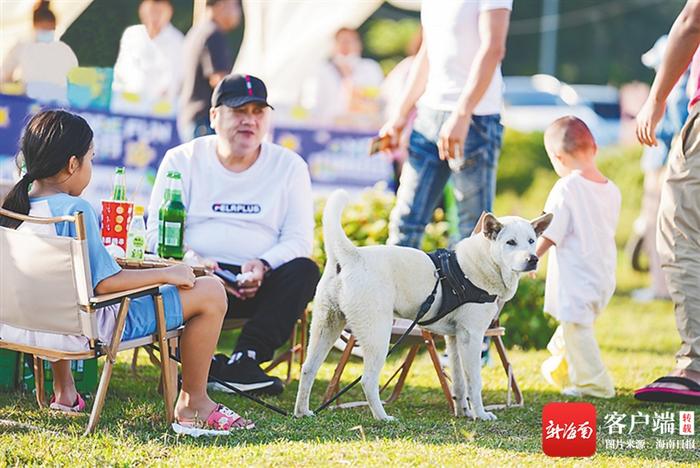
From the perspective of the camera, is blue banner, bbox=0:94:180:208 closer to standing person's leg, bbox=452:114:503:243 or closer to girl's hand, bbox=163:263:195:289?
standing person's leg, bbox=452:114:503:243

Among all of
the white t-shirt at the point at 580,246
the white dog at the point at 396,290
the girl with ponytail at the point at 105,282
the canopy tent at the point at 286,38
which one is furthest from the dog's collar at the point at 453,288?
the canopy tent at the point at 286,38

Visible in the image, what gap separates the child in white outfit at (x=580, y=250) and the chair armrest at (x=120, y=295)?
212cm

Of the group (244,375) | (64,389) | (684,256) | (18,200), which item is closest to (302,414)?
(244,375)

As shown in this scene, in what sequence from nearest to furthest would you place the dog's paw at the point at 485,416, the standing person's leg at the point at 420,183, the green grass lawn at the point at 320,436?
the green grass lawn at the point at 320,436, the dog's paw at the point at 485,416, the standing person's leg at the point at 420,183

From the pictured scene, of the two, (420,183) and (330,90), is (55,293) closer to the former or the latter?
(420,183)

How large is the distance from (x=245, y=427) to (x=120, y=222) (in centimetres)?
114

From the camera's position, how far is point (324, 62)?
36.0 ft

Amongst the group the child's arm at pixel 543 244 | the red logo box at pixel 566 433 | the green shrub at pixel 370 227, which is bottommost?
the red logo box at pixel 566 433

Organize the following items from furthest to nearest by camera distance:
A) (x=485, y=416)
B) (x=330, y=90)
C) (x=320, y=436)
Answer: (x=330, y=90), (x=485, y=416), (x=320, y=436)

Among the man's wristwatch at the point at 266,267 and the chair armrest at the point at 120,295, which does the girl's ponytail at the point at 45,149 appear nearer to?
the chair armrest at the point at 120,295

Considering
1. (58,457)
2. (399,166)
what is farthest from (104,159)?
(58,457)

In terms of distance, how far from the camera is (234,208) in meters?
5.50

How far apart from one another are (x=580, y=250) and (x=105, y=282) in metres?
2.44

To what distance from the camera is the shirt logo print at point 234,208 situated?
5492 millimetres
